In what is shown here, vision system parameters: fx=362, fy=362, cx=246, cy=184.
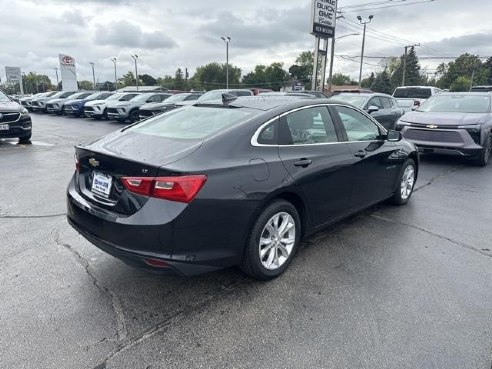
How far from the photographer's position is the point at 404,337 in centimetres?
251

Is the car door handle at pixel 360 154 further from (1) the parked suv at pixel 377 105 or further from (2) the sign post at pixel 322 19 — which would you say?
(2) the sign post at pixel 322 19

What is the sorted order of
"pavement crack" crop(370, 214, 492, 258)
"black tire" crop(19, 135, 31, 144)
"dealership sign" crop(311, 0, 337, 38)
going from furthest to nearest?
"dealership sign" crop(311, 0, 337, 38), "black tire" crop(19, 135, 31, 144), "pavement crack" crop(370, 214, 492, 258)

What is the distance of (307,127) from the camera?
141 inches

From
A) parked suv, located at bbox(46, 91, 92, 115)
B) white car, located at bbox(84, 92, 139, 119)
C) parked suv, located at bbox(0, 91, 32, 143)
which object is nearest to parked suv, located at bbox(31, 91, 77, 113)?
parked suv, located at bbox(46, 91, 92, 115)

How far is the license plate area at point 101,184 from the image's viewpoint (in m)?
2.76

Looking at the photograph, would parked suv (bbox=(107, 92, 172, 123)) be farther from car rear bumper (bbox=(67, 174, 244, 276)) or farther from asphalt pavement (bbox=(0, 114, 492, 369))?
car rear bumper (bbox=(67, 174, 244, 276))

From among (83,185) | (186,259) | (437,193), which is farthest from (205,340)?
(437,193)

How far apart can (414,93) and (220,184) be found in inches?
669

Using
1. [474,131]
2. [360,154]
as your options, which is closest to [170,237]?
[360,154]

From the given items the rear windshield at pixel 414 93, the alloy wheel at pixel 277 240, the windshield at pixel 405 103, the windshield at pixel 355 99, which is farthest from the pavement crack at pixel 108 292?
the rear windshield at pixel 414 93

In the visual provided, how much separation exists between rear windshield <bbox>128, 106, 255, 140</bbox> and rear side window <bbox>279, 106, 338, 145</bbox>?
0.35m

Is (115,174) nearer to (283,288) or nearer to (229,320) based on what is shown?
(229,320)

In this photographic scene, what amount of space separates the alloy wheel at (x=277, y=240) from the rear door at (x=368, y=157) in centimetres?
112

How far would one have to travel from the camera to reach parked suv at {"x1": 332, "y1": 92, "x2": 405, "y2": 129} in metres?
10.8
